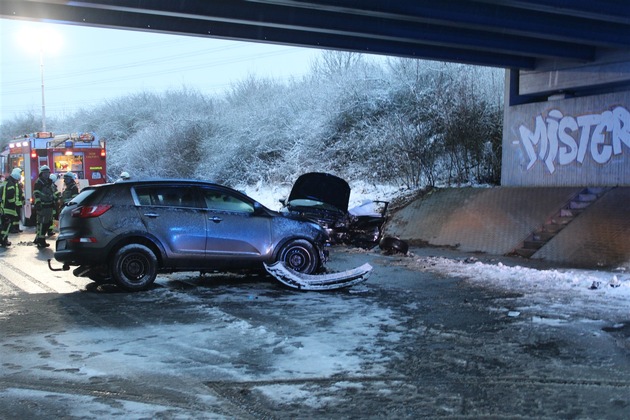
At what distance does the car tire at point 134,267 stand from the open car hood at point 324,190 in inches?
246

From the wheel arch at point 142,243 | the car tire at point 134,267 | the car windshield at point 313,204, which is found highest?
the car windshield at point 313,204

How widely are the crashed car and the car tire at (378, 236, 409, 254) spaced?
341 millimetres

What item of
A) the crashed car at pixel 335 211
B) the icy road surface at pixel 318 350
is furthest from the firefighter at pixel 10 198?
the crashed car at pixel 335 211

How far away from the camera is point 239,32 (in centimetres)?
1363

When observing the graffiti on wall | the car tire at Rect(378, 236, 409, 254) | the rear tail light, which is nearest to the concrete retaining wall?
the graffiti on wall

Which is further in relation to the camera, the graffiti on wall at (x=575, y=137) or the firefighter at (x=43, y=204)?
the firefighter at (x=43, y=204)

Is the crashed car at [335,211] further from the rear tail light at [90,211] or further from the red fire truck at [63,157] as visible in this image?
the red fire truck at [63,157]

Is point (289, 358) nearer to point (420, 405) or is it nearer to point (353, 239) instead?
point (420, 405)

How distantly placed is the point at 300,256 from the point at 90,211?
334 cm

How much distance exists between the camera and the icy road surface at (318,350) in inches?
182

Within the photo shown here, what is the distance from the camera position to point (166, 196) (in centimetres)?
980

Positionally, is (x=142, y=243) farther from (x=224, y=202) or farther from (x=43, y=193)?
(x=43, y=193)

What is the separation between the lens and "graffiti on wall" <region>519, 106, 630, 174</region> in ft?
49.4

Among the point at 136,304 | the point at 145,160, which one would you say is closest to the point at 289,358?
the point at 136,304
